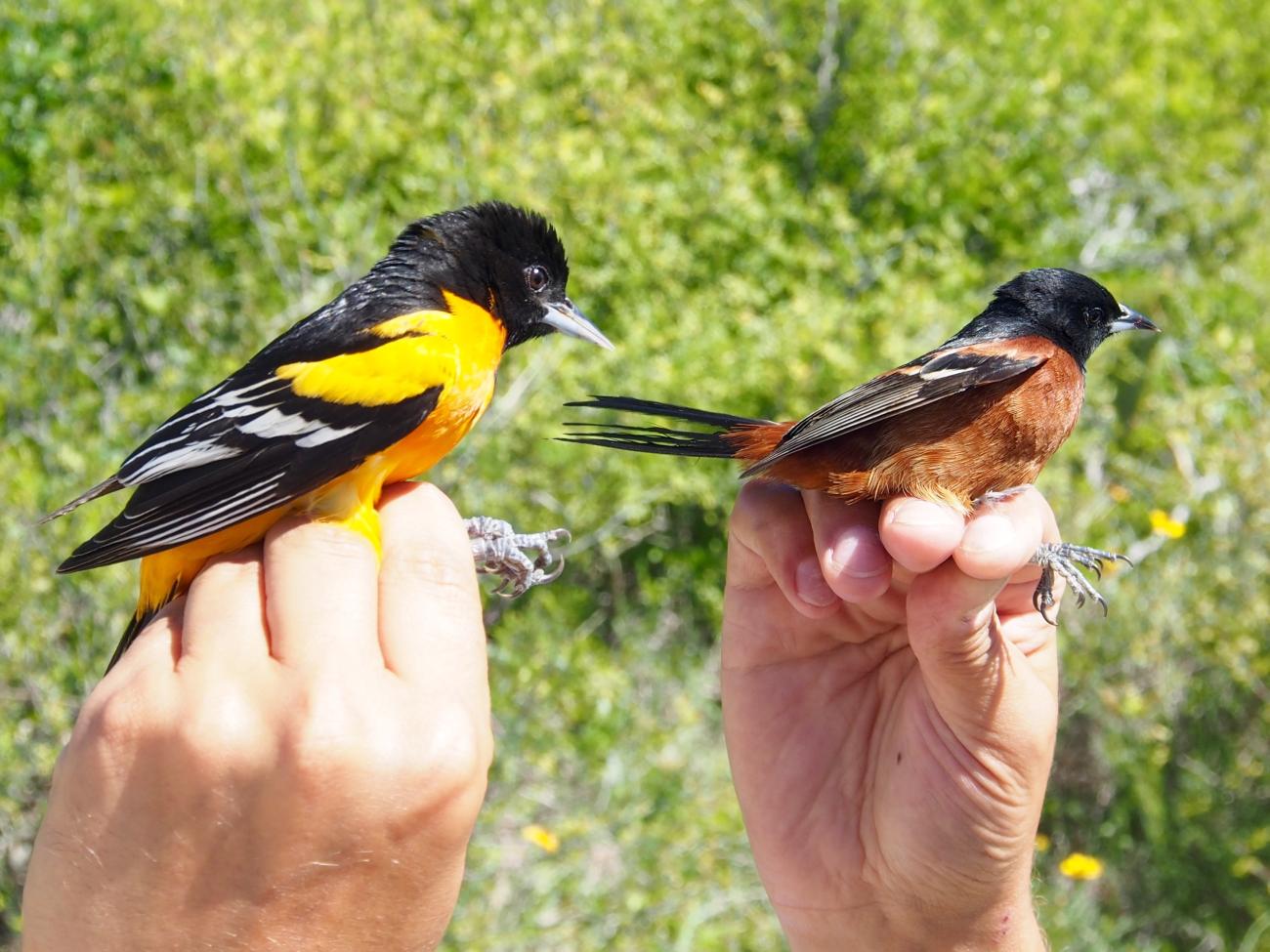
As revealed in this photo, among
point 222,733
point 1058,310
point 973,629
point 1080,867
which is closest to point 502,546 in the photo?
point 973,629

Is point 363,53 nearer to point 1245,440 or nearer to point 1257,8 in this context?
point 1245,440

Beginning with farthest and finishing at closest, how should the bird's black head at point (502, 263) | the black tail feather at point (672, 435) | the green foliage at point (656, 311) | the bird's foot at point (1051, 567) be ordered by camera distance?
the green foliage at point (656, 311)
the bird's black head at point (502, 263)
the black tail feather at point (672, 435)
the bird's foot at point (1051, 567)

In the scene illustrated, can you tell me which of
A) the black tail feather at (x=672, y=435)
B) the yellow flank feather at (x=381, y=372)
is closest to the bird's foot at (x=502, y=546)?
the black tail feather at (x=672, y=435)

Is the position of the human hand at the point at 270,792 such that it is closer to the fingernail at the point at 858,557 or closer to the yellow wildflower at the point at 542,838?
the fingernail at the point at 858,557

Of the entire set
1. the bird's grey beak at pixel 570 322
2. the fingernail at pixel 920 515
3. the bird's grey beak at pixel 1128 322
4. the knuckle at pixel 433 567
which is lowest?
the fingernail at pixel 920 515

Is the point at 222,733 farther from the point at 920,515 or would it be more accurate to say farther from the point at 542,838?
the point at 542,838

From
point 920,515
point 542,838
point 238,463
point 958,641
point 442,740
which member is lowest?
point 542,838
